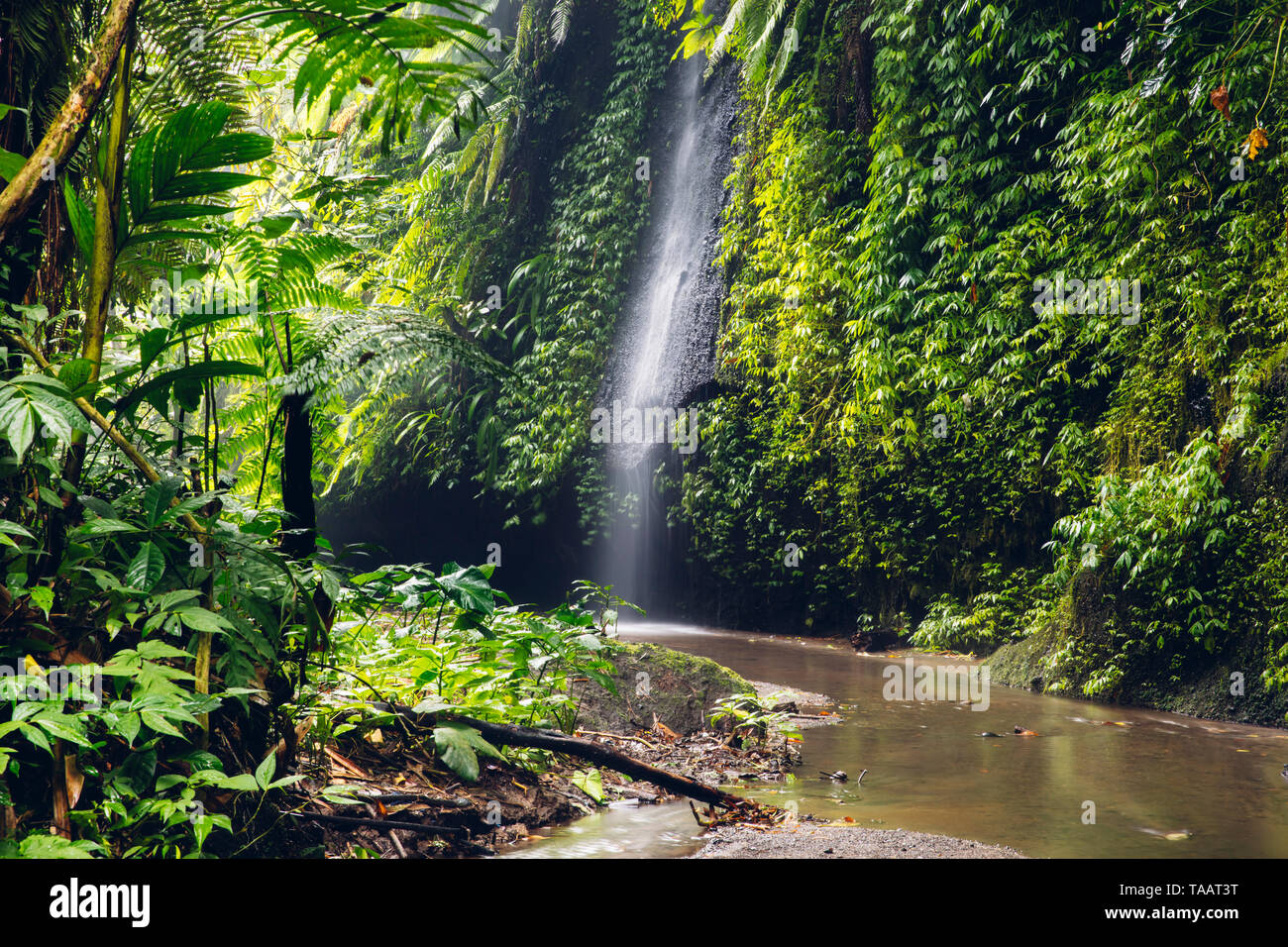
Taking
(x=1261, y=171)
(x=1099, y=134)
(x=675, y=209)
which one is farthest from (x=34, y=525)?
(x=675, y=209)

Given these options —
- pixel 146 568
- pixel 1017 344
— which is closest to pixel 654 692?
pixel 146 568

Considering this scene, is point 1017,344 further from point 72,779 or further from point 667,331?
point 72,779

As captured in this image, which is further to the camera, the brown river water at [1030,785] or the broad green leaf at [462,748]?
the brown river water at [1030,785]

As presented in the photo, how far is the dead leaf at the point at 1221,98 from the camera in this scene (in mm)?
5129

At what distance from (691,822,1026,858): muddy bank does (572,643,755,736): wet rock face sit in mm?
1266

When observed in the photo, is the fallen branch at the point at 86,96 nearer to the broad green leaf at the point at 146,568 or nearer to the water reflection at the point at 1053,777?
the broad green leaf at the point at 146,568

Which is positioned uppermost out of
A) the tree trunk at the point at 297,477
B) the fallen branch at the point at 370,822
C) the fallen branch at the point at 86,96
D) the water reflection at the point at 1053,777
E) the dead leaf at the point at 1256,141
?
the dead leaf at the point at 1256,141

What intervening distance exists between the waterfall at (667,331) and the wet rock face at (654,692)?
20.3ft

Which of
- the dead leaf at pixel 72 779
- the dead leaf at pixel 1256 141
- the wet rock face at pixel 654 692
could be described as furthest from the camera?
the dead leaf at pixel 1256 141

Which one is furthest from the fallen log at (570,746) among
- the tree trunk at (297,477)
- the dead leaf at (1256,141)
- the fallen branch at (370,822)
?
the dead leaf at (1256,141)

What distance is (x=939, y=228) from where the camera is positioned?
748 cm

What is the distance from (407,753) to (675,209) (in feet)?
33.0

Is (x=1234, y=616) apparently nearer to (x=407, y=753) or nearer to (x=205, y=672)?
(x=407, y=753)

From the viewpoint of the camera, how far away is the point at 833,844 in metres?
2.34
